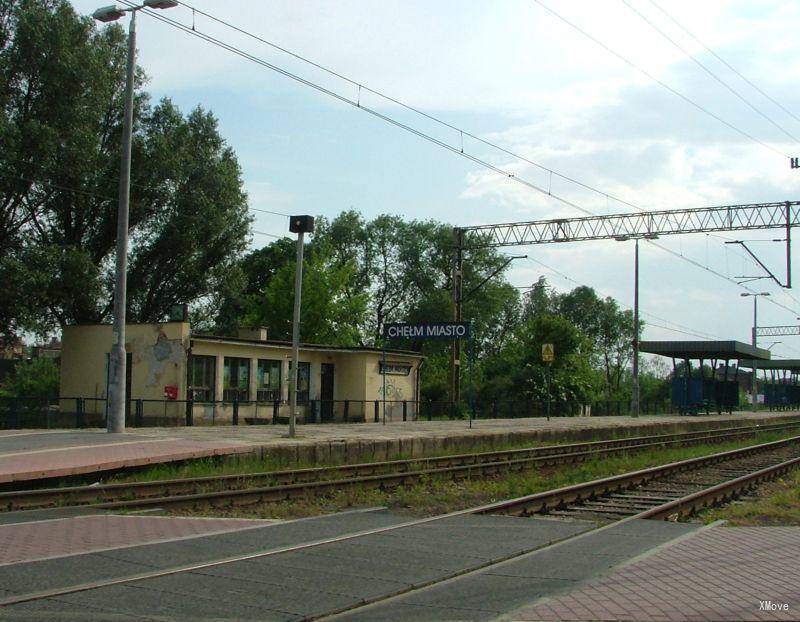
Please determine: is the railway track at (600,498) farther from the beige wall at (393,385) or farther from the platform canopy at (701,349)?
the platform canopy at (701,349)

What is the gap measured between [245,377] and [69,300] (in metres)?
11.7

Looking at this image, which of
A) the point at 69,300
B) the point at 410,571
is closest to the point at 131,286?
the point at 69,300

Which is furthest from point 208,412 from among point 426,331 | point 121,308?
point 426,331

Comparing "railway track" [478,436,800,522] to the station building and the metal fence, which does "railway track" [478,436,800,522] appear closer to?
the metal fence

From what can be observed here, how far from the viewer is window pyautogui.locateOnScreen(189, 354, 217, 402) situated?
2870 cm

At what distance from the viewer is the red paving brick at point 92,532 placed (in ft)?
27.8

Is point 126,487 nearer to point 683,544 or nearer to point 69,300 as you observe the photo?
point 683,544

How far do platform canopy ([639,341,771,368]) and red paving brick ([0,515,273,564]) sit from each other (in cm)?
4079

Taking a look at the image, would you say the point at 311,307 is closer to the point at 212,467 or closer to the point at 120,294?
the point at 120,294

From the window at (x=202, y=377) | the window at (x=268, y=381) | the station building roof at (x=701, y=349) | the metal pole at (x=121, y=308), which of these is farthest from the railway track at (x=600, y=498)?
the station building roof at (x=701, y=349)

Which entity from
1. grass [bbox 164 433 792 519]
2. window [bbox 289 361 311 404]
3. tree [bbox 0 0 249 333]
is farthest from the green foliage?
grass [bbox 164 433 792 519]

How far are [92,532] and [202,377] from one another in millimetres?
19985

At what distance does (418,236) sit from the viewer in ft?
267

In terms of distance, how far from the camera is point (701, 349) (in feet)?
159
